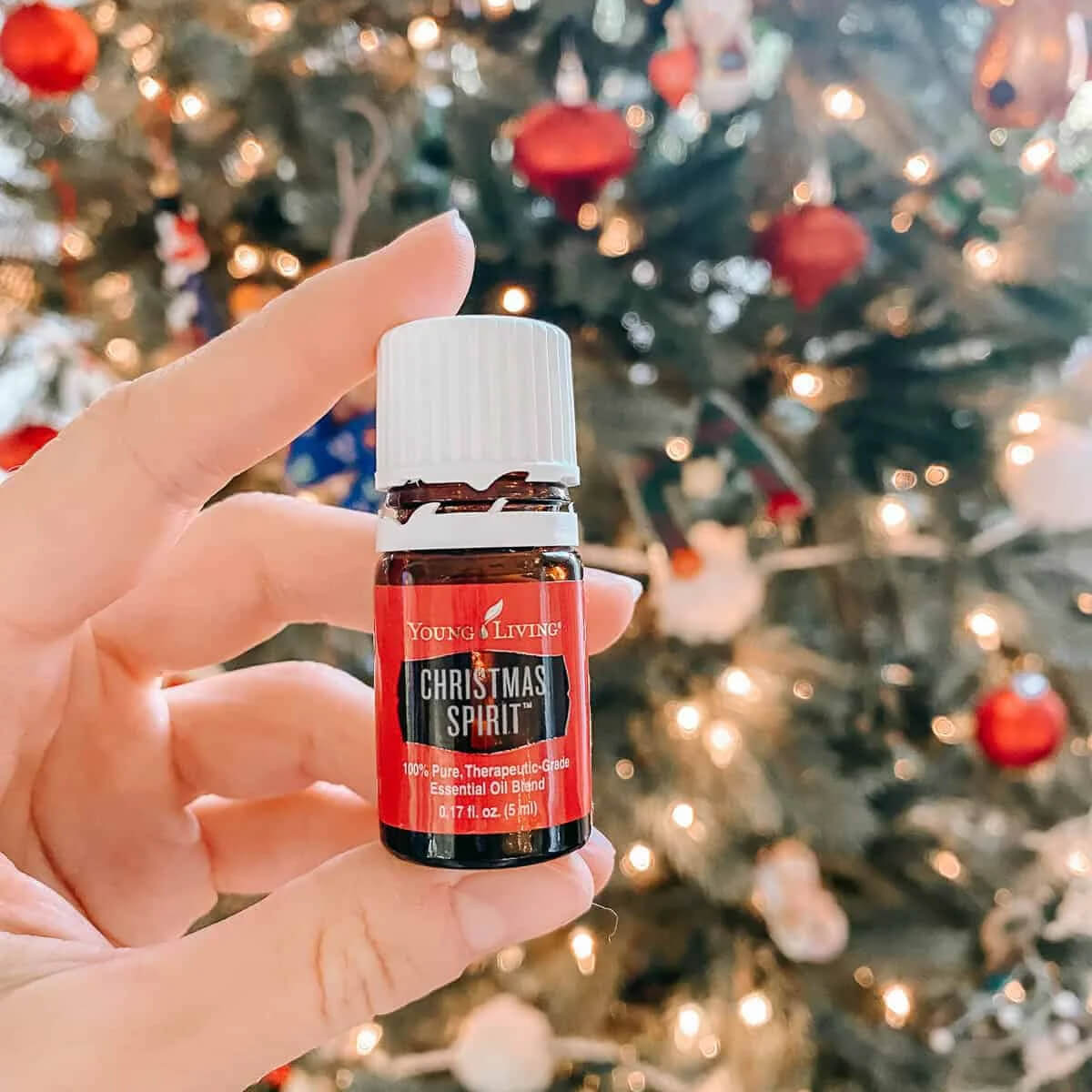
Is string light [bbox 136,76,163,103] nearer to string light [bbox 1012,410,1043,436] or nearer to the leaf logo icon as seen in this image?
the leaf logo icon

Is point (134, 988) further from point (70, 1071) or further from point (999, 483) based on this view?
point (999, 483)

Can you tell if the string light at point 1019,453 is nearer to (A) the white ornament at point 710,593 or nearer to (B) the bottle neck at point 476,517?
(A) the white ornament at point 710,593

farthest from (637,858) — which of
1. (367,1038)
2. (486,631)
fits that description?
(486,631)

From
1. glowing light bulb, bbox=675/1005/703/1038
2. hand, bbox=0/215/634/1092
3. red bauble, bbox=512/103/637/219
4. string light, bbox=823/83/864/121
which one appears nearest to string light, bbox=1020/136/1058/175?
string light, bbox=823/83/864/121

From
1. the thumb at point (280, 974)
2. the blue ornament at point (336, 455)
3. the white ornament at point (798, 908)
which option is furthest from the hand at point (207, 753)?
the white ornament at point (798, 908)

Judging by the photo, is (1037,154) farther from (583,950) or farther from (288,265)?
(583,950)

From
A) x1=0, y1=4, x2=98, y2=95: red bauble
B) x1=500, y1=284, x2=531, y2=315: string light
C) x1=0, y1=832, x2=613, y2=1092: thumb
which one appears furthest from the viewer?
x1=500, y1=284, x2=531, y2=315: string light
